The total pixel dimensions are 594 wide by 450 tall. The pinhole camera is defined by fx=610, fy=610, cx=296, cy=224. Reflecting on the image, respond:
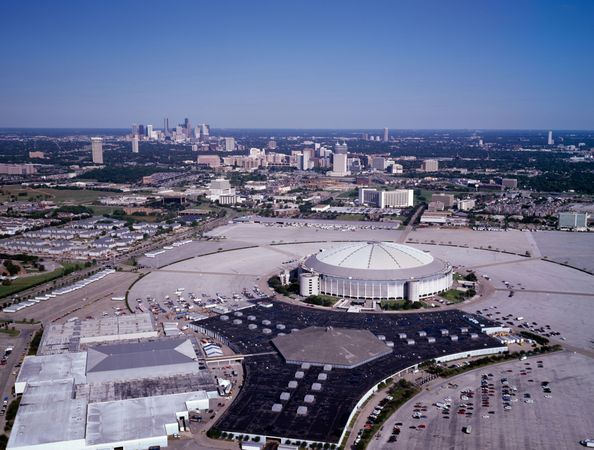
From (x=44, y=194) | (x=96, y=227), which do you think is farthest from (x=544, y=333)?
(x=44, y=194)

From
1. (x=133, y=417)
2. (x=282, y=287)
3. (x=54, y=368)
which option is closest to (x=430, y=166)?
(x=282, y=287)

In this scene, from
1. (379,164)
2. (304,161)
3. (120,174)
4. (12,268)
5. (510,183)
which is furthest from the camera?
(304,161)

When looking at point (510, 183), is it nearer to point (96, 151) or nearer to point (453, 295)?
point (453, 295)

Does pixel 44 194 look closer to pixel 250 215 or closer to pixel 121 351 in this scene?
pixel 250 215

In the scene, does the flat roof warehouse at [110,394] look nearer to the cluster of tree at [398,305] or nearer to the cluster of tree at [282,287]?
the cluster of tree at [282,287]

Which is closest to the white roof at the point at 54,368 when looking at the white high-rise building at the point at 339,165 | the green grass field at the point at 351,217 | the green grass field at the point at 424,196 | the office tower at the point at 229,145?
the green grass field at the point at 351,217
